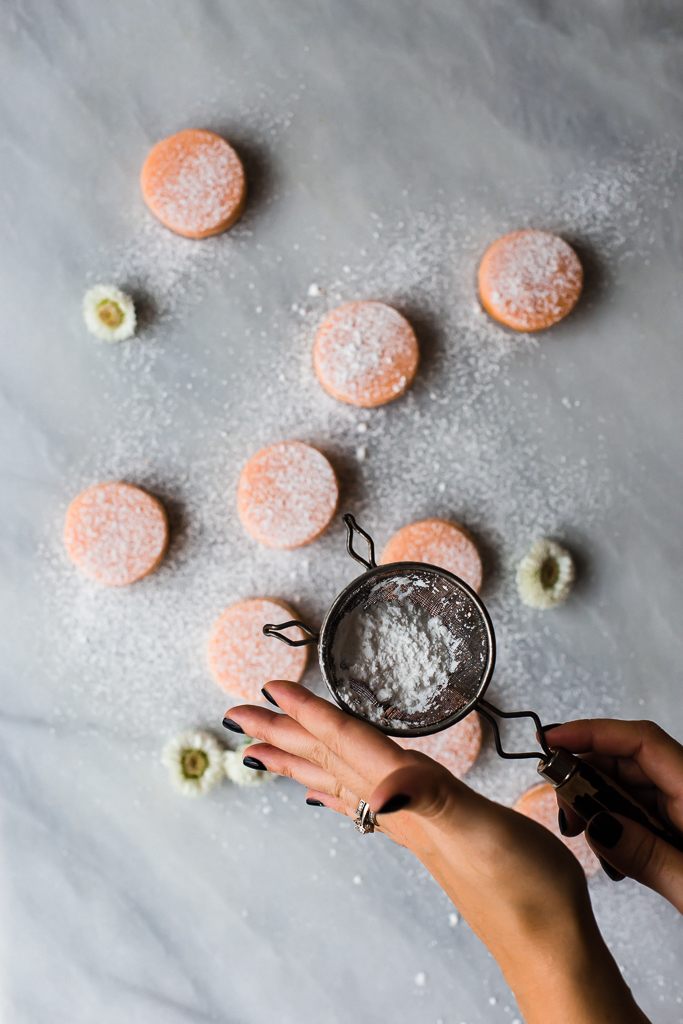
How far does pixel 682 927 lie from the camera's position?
1229mm

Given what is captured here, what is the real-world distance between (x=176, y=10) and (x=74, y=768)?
1340 millimetres

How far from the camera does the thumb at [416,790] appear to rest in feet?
1.66

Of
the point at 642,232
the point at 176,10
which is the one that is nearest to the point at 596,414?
the point at 642,232

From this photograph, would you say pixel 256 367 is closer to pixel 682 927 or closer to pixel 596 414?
pixel 596 414

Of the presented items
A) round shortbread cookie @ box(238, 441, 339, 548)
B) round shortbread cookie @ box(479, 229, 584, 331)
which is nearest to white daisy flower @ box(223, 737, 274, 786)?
round shortbread cookie @ box(238, 441, 339, 548)

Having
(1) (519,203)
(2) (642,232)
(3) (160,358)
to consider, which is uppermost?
(3) (160,358)

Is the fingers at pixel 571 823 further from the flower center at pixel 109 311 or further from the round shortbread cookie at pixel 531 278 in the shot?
the flower center at pixel 109 311

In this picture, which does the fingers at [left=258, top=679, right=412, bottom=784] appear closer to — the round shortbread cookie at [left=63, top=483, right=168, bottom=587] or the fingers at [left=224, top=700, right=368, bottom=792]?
the fingers at [left=224, top=700, right=368, bottom=792]

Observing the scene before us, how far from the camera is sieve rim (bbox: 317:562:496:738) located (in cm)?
78

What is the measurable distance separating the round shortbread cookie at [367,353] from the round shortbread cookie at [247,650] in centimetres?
39

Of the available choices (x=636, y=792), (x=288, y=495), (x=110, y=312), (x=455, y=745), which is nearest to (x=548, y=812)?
(x=455, y=745)

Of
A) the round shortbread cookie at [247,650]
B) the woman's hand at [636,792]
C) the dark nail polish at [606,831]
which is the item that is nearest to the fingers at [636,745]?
the woman's hand at [636,792]

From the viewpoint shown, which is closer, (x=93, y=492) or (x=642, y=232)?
(x=93, y=492)

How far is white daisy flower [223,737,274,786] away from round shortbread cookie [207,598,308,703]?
110mm
